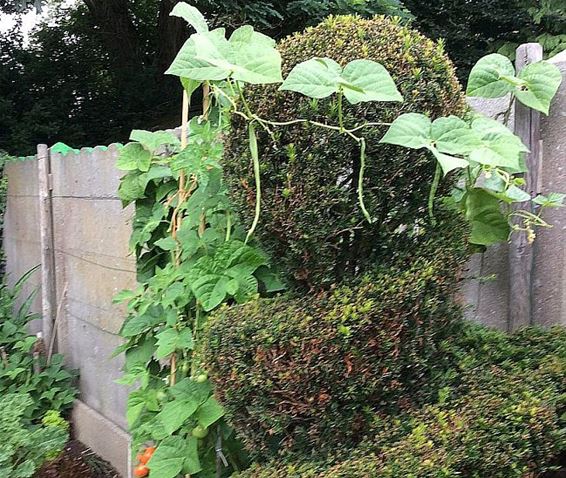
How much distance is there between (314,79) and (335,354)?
553 millimetres

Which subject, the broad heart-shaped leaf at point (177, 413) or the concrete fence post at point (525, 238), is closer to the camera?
the broad heart-shaped leaf at point (177, 413)

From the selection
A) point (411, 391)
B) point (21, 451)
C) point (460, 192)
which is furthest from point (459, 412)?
point (21, 451)

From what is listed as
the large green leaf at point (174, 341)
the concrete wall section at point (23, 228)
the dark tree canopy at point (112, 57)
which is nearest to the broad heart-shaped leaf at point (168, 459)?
the large green leaf at point (174, 341)

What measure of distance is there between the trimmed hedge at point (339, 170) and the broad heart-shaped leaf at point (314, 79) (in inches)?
3.5

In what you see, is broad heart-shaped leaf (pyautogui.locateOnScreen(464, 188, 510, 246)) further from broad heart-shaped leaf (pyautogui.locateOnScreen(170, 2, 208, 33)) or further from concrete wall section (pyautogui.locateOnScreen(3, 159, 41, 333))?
concrete wall section (pyautogui.locateOnScreen(3, 159, 41, 333))

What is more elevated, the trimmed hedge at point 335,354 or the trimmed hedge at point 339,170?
the trimmed hedge at point 339,170

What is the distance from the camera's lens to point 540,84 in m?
1.50

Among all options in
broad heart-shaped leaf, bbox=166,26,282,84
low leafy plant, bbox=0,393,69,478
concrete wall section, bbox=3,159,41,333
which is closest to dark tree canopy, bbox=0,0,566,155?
concrete wall section, bbox=3,159,41,333

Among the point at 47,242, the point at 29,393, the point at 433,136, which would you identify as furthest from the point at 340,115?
the point at 47,242

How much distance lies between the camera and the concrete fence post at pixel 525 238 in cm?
173

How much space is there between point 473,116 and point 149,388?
128 centimetres

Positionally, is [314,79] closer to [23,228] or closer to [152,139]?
[152,139]

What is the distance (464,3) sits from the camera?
27.4 ft

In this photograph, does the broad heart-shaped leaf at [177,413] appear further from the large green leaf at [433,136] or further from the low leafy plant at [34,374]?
the low leafy plant at [34,374]
